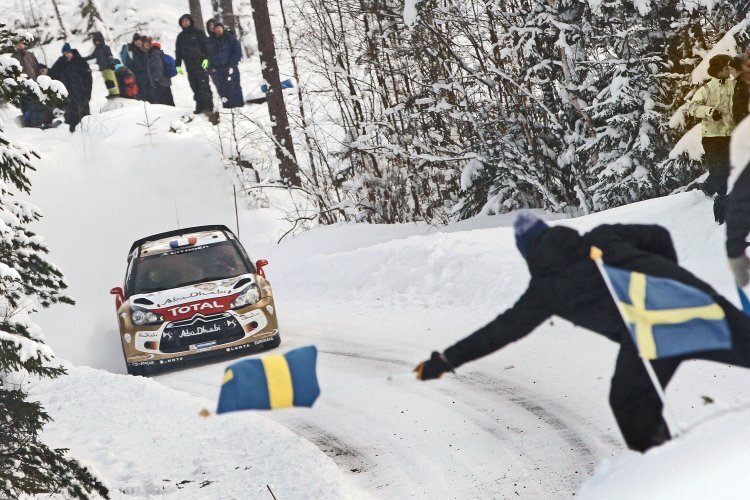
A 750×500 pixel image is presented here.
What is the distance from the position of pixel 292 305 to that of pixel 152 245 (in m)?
3.11

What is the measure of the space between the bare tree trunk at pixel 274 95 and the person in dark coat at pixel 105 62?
6.16 meters

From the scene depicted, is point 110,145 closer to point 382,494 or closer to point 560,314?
point 382,494

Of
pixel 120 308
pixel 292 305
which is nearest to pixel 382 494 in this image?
pixel 120 308

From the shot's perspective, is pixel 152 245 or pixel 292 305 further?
pixel 292 305

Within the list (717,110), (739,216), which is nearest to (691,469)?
(739,216)

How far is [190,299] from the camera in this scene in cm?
1198

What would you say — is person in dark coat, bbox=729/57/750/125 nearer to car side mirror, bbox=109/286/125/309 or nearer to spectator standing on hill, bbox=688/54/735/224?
spectator standing on hill, bbox=688/54/735/224

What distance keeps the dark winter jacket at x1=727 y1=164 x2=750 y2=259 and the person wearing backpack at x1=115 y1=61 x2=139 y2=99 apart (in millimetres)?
26123

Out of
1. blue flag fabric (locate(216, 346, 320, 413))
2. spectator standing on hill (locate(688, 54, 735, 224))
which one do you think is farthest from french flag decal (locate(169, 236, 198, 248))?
blue flag fabric (locate(216, 346, 320, 413))

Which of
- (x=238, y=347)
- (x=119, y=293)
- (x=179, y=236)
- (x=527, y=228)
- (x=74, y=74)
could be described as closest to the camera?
(x=527, y=228)

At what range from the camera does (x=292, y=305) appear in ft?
52.2

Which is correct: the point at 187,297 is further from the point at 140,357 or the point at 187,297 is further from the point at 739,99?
the point at 739,99

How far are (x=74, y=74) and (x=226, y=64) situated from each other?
4332 millimetres

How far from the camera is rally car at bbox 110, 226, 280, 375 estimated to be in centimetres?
1190
